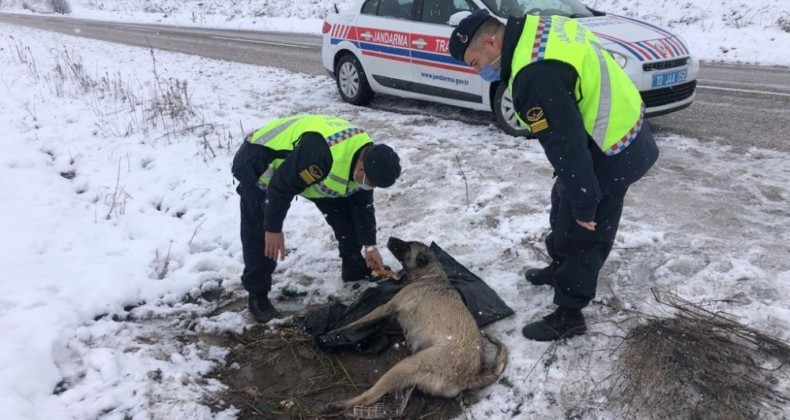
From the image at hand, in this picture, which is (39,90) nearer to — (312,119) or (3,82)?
(3,82)

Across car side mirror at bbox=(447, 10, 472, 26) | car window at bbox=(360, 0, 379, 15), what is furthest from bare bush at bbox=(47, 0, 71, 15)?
car side mirror at bbox=(447, 10, 472, 26)

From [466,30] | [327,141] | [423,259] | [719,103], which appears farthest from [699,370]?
[719,103]

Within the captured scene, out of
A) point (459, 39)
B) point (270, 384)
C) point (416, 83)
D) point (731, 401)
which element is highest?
point (459, 39)

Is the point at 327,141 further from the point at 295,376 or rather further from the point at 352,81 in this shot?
the point at 352,81

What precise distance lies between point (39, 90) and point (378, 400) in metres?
9.76

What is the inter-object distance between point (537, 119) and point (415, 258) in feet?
5.46

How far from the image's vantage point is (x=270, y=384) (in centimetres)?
317

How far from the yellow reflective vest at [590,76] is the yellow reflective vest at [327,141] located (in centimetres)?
103

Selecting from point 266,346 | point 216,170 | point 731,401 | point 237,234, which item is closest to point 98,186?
point 216,170

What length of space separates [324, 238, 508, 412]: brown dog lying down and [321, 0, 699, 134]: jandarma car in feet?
10.5

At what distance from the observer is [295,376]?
3229 millimetres

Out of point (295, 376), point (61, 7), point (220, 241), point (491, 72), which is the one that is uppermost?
point (491, 72)

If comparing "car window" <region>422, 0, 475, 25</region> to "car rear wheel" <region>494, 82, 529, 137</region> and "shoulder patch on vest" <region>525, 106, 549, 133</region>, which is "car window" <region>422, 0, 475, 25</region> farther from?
"shoulder patch on vest" <region>525, 106, 549, 133</region>

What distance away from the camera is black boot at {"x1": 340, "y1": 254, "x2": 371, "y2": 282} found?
160 inches
